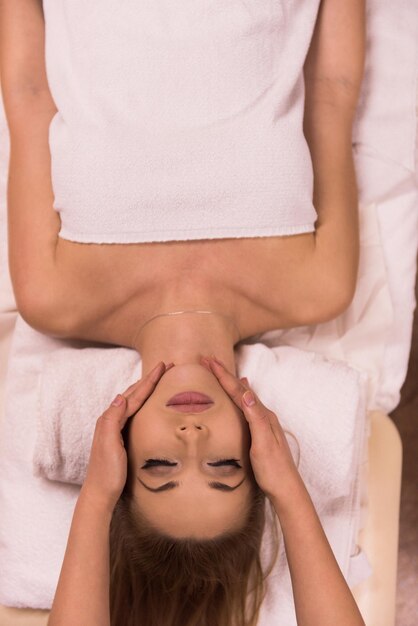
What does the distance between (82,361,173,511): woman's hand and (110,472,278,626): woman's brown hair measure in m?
0.05

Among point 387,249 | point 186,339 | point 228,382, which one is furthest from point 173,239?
point 387,249

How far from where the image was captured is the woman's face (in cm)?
121

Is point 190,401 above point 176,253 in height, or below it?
below

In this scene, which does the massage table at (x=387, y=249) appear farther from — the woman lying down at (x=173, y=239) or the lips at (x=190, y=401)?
the lips at (x=190, y=401)

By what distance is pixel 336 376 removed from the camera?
1566 mm

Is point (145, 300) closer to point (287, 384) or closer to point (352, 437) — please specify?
point (287, 384)

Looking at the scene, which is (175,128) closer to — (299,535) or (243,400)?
(243,400)

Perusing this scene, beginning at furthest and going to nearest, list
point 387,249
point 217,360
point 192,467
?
point 387,249 → point 217,360 → point 192,467

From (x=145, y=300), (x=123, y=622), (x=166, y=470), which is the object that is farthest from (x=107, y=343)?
(x=123, y=622)

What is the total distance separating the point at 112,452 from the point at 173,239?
1.46 feet

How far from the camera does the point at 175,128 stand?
143cm

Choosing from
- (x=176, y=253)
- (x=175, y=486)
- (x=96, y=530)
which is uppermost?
(x=176, y=253)

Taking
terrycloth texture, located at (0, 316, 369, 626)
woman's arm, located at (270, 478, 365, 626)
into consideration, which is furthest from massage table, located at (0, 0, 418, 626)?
woman's arm, located at (270, 478, 365, 626)

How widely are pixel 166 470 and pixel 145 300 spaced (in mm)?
406
